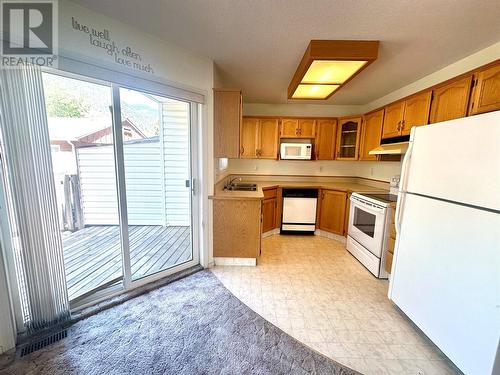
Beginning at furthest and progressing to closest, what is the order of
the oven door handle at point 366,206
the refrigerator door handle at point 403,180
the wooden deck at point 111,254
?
1. the oven door handle at point 366,206
2. the wooden deck at point 111,254
3. the refrigerator door handle at point 403,180

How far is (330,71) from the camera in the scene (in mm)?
2164

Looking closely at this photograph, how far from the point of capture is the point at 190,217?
2.55 m

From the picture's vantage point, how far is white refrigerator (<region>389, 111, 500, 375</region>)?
1148 mm

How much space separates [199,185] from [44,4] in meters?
1.85

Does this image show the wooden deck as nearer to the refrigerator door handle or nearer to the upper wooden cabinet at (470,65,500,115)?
the refrigerator door handle

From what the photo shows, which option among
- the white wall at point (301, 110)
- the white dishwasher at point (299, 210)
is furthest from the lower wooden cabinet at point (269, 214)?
the white wall at point (301, 110)

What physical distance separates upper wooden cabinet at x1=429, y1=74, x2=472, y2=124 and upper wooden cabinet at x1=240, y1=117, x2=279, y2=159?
2.34 m

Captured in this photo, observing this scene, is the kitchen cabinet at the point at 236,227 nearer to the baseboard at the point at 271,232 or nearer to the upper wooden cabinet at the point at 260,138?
the baseboard at the point at 271,232

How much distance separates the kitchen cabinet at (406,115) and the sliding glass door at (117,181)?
2625mm

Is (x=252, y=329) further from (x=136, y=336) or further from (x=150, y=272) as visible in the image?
(x=150, y=272)

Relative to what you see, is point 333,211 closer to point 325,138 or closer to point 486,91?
point 325,138

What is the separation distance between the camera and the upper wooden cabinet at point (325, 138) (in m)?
3.90

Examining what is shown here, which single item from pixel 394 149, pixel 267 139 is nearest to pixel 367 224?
pixel 394 149

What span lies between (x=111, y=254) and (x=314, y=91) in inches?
138
